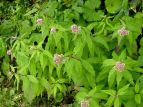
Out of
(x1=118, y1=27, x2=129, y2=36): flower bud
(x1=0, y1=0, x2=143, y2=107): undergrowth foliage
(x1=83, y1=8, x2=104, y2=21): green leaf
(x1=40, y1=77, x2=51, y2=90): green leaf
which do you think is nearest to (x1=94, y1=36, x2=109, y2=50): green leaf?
(x1=0, y1=0, x2=143, y2=107): undergrowth foliage

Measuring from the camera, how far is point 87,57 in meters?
3.44

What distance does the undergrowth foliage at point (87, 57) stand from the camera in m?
3.12

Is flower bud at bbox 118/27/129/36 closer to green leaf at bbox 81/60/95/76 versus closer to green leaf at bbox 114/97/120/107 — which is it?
green leaf at bbox 81/60/95/76

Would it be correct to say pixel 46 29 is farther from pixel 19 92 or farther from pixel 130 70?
pixel 19 92

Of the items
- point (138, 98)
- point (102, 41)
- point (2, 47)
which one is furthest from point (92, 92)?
point (2, 47)

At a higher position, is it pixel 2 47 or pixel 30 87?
pixel 2 47

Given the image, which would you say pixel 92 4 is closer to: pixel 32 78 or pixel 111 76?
pixel 32 78

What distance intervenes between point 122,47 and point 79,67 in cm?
62

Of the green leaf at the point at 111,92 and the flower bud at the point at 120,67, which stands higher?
the flower bud at the point at 120,67

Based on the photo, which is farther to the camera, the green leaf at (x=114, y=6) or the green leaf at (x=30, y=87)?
the green leaf at (x=114, y=6)

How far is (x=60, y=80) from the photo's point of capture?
3594 mm

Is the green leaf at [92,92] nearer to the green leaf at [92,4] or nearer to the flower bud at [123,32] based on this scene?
the flower bud at [123,32]

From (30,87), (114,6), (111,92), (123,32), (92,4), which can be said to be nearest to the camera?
(111,92)

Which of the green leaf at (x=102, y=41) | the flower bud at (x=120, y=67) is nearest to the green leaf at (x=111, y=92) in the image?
the flower bud at (x=120, y=67)
